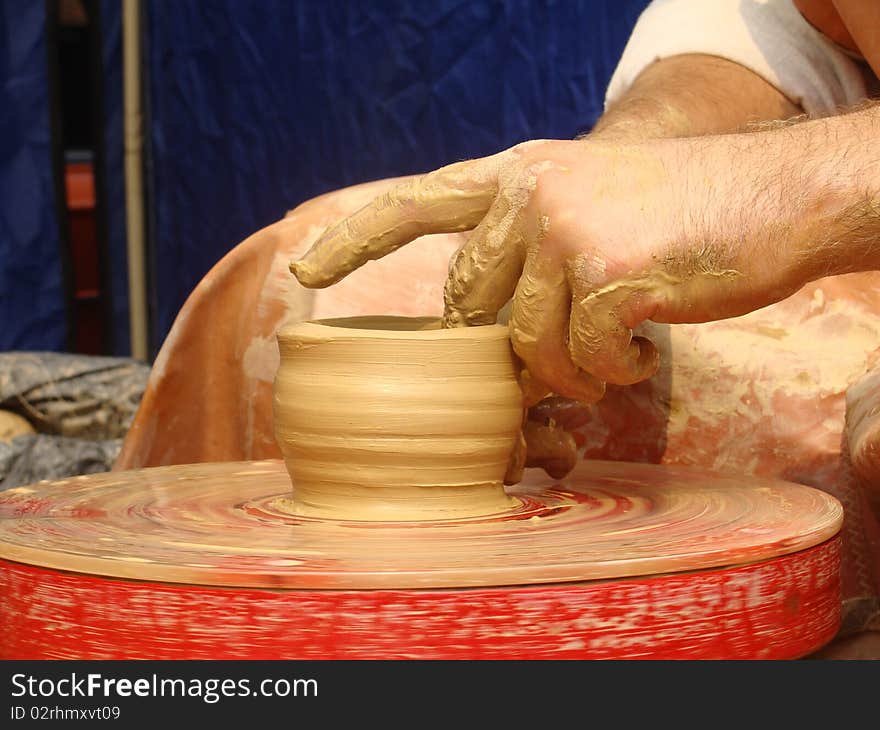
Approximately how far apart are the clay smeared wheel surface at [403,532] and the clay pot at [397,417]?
3 centimetres

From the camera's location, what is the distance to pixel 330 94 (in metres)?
3.28

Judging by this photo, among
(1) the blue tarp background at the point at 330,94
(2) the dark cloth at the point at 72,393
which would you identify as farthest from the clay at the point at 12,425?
(1) the blue tarp background at the point at 330,94

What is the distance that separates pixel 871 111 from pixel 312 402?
22.2 inches

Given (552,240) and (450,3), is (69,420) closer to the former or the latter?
(450,3)

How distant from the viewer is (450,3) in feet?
10.2

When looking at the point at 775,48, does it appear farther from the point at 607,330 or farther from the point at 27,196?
the point at 27,196

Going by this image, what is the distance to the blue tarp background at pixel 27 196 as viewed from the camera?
3.20m

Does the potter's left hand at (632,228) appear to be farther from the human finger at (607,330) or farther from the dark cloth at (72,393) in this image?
the dark cloth at (72,393)

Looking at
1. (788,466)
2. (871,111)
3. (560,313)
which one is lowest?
(788,466)

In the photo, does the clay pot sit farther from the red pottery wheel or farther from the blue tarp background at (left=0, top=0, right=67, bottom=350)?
the blue tarp background at (left=0, top=0, right=67, bottom=350)

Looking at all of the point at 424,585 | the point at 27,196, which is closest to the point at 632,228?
the point at 424,585

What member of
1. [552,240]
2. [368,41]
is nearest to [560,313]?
[552,240]

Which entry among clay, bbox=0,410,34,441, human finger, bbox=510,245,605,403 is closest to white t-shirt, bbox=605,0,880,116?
human finger, bbox=510,245,605,403
